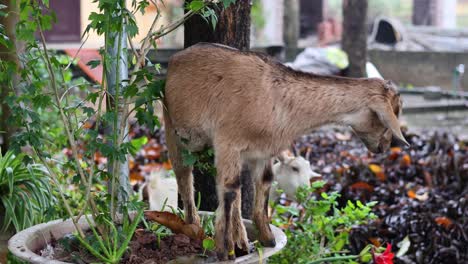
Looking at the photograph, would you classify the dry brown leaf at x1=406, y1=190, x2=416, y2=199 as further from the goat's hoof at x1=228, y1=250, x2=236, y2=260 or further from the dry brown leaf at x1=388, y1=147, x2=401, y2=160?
the goat's hoof at x1=228, y1=250, x2=236, y2=260

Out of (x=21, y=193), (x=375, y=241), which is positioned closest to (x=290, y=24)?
(x=375, y=241)

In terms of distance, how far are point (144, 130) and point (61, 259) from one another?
5905 mm

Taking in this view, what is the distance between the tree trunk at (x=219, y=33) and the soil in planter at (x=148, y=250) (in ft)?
2.36

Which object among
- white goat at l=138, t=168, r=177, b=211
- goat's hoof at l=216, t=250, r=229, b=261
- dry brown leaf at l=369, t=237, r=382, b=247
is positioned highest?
goat's hoof at l=216, t=250, r=229, b=261


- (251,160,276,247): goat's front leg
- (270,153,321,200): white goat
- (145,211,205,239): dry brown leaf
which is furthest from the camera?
(270,153,321,200): white goat

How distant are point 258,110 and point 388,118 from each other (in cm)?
51

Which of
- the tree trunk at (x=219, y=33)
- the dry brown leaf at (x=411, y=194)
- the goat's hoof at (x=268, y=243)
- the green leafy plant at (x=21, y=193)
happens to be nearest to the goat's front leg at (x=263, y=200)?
the goat's hoof at (x=268, y=243)

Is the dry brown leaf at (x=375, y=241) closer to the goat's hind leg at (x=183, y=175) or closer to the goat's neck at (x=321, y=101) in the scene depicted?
the goat's hind leg at (x=183, y=175)

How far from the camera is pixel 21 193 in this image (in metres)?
5.01

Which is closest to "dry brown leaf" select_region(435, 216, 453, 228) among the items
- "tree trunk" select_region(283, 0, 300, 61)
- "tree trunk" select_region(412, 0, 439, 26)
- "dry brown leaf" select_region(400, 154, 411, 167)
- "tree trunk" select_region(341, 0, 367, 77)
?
"dry brown leaf" select_region(400, 154, 411, 167)

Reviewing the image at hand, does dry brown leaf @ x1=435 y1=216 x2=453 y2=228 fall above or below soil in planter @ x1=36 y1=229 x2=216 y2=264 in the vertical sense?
below

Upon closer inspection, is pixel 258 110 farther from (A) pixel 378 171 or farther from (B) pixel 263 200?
(A) pixel 378 171

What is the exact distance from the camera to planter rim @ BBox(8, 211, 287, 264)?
11.1 ft

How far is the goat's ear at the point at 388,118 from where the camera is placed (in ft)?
10.6
